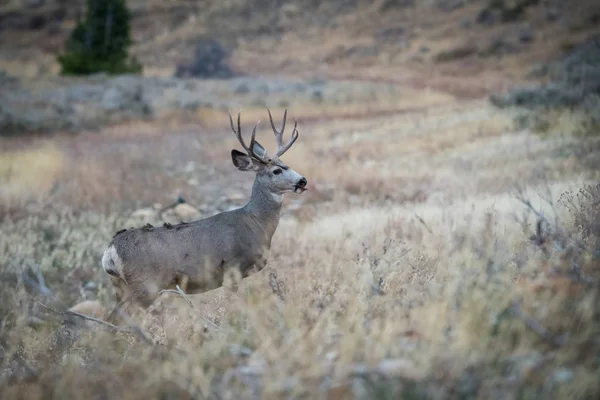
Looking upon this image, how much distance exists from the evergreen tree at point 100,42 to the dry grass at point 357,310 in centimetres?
2363

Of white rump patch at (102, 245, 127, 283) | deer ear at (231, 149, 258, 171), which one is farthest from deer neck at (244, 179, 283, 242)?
white rump patch at (102, 245, 127, 283)

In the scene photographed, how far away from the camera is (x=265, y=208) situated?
261 inches

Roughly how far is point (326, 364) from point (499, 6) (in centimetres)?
4725

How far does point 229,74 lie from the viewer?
128 feet

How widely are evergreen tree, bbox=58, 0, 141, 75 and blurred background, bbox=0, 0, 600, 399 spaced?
128mm

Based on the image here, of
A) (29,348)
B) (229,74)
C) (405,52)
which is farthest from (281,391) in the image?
(405,52)

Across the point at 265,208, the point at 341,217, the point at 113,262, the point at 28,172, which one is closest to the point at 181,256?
the point at 113,262

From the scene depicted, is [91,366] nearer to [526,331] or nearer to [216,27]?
[526,331]

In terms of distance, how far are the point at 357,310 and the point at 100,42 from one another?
3355cm

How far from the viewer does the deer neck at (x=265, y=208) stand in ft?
21.5

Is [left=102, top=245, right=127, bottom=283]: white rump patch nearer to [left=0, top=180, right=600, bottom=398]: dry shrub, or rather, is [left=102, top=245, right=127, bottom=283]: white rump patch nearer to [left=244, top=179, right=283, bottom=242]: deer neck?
[left=0, top=180, right=600, bottom=398]: dry shrub

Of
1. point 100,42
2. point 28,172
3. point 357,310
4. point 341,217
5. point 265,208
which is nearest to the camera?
point 357,310

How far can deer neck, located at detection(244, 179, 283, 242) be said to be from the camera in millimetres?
6559

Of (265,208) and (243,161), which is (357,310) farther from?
(243,161)
